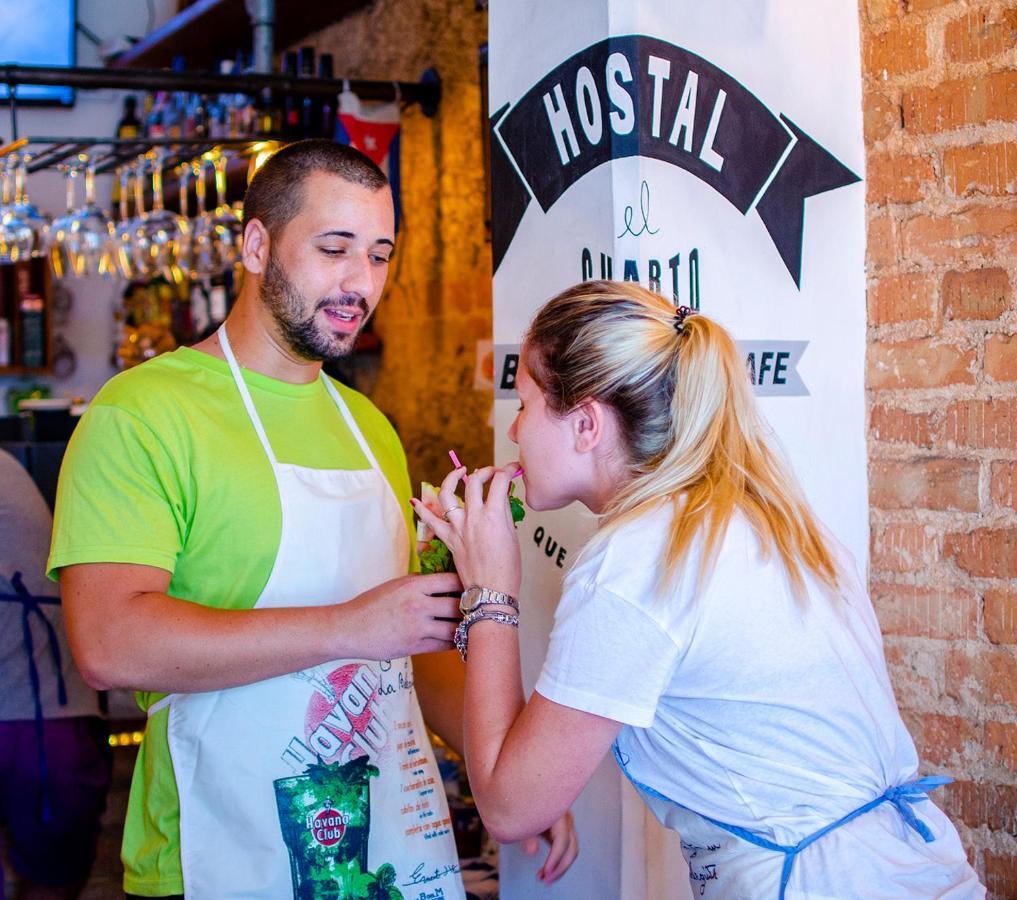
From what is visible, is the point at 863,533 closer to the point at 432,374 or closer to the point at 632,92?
the point at 632,92

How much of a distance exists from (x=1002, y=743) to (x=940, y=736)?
0.38 feet

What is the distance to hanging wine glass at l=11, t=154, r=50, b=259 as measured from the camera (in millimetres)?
4223

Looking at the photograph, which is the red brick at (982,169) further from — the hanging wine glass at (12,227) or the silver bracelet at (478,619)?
A: the hanging wine glass at (12,227)

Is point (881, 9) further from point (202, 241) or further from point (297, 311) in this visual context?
point (202, 241)

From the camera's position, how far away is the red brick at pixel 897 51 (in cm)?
225

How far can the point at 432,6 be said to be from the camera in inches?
174

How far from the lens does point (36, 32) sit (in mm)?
6430

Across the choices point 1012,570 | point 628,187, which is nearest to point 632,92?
point 628,187

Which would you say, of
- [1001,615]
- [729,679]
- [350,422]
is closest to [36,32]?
[350,422]

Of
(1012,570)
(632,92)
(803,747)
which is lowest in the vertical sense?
(803,747)

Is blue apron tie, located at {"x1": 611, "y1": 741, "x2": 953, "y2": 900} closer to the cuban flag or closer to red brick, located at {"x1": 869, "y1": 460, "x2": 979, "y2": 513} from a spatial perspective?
red brick, located at {"x1": 869, "y1": 460, "x2": 979, "y2": 513}

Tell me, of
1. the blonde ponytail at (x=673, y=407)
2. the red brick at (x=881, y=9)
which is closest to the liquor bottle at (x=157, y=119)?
the red brick at (x=881, y=9)

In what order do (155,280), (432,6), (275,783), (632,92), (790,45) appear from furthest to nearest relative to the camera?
(155,280)
(432,6)
(790,45)
(632,92)
(275,783)

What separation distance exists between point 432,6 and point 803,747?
371cm
